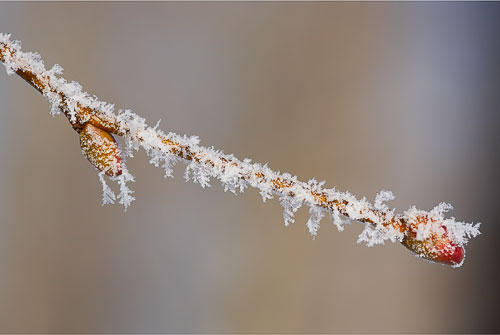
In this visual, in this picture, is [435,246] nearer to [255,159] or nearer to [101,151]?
[101,151]

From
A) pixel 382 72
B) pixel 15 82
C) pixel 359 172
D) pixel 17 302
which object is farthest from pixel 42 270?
pixel 382 72

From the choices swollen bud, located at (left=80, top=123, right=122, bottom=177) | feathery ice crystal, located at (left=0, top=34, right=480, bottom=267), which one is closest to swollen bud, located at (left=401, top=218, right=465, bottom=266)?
feathery ice crystal, located at (left=0, top=34, right=480, bottom=267)

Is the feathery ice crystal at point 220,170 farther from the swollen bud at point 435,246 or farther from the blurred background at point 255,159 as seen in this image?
the blurred background at point 255,159

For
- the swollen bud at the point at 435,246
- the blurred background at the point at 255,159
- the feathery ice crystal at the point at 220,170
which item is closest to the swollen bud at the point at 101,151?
the feathery ice crystal at the point at 220,170

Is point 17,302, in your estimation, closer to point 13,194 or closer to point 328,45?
point 13,194

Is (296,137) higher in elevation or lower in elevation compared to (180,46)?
lower

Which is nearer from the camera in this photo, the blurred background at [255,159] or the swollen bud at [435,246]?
the swollen bud at [435,246]

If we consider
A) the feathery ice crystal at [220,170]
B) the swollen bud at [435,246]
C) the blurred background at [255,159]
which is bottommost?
the swollen bud at [435,246]

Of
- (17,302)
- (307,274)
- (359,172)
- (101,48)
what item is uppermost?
(101,48)
